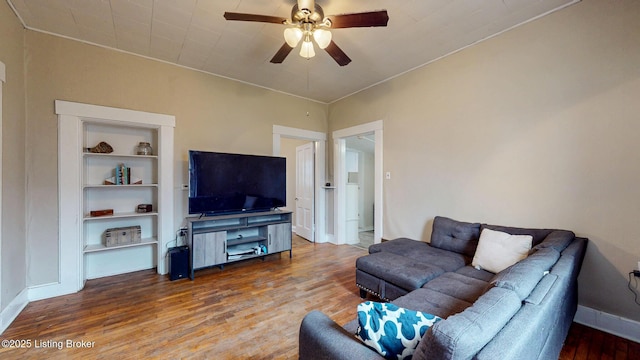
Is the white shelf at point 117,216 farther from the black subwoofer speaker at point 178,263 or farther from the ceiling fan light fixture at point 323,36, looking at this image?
the ceiling fan light fixture at point 323,36

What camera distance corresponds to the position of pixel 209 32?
8.80 ft

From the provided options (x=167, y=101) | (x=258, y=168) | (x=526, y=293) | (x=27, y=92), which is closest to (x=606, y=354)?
(x=526, y=293)

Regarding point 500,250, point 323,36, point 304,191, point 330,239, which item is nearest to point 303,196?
point 304,191

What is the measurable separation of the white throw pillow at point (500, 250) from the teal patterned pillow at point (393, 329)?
163 cm

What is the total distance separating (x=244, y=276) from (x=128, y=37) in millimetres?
3212

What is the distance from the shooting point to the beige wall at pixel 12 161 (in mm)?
2148

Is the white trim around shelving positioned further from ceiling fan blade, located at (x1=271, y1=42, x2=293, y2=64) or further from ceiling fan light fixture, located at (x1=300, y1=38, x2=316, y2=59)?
ceiling fan light fixture, located at (x1=300, y1=38, x2=316, y2=59)

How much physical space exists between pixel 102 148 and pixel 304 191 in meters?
3.37

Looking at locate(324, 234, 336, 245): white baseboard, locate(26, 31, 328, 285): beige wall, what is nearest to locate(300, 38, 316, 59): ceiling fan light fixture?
locate(26, 31, 328, 285): beige wall

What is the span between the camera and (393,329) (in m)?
0.97

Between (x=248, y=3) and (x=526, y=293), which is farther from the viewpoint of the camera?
(x=248, y=3)

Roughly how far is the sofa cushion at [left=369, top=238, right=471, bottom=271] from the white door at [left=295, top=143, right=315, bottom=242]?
7.60 ft

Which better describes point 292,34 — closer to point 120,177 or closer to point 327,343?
point 327,343

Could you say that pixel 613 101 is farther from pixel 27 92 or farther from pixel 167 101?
pixel 27 92
